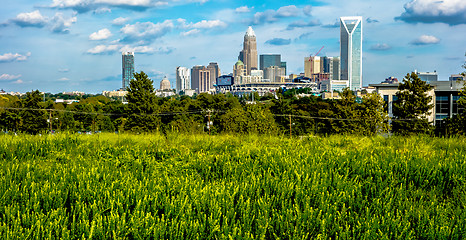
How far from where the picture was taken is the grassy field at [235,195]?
3.60m

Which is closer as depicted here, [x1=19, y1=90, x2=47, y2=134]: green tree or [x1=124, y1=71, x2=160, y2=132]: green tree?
[x1=124, y1=71, x2=160, y2=132]: green tree

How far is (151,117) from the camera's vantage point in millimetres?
47594

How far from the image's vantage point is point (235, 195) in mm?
4477

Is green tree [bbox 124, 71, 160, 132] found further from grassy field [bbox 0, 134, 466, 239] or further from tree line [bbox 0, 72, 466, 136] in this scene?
grassy field [bbox 0, 134, 466, 239]

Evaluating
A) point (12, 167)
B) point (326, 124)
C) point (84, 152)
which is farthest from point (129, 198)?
point (326, 124)

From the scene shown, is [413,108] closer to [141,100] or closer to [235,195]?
[141,100]

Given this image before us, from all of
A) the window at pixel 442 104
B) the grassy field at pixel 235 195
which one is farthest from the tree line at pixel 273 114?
the grassy field at pixel 235 195

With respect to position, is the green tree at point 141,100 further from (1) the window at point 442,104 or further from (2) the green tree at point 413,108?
(1) the window at point 442,104

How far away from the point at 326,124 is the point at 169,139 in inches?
1783

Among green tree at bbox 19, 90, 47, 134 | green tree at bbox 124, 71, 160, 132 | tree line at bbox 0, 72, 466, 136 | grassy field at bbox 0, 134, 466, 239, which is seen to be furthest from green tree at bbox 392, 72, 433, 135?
green tree at bbox 19, 90, 47, 134

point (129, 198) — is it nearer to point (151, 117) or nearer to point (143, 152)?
point (143, 152)

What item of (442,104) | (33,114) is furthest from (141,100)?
(442,104)

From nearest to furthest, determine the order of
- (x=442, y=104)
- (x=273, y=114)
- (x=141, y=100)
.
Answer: (x=273, y=114)
(x=141, y=100)
(x=442, y=104)

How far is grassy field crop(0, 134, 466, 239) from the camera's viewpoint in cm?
360
